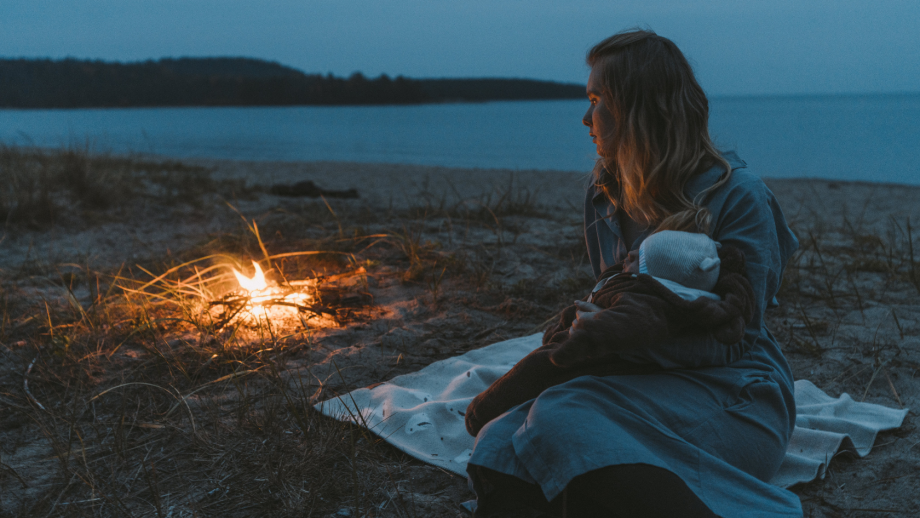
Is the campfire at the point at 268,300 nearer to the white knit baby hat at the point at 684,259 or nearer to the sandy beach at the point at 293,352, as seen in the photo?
the sandy beach at the point at 293,352

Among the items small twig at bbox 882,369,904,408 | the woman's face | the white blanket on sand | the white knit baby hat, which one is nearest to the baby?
the white knit baby hat

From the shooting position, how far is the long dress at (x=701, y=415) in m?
1.54

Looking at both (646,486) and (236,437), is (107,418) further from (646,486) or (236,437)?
(646,486)

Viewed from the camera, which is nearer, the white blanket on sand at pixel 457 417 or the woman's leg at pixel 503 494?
the woman's leg at pixel 503 494

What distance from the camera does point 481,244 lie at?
484 centimetres

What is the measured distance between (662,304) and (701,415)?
0.42 m

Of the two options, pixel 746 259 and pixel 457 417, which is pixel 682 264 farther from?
pixel 457 417

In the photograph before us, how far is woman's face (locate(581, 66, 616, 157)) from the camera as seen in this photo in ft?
6.34

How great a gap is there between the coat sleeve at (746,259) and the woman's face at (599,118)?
15.5 inches

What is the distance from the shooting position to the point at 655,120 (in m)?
1.87

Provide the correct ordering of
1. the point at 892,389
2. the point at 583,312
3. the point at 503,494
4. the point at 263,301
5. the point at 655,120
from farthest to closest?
the point at 263,301 → the point at 892,389 → the point at 655,120 → the point at 503,494 → the point at 583,312

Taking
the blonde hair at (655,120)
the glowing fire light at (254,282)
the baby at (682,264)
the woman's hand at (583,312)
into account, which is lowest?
the glowing fire light at (254,282)

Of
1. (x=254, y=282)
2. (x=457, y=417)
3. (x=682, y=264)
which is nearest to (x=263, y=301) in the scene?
(x=254, y=282)

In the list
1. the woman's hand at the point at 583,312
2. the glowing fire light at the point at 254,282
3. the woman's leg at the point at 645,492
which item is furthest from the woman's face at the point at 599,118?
the glowing fire light at the point at 254,282
